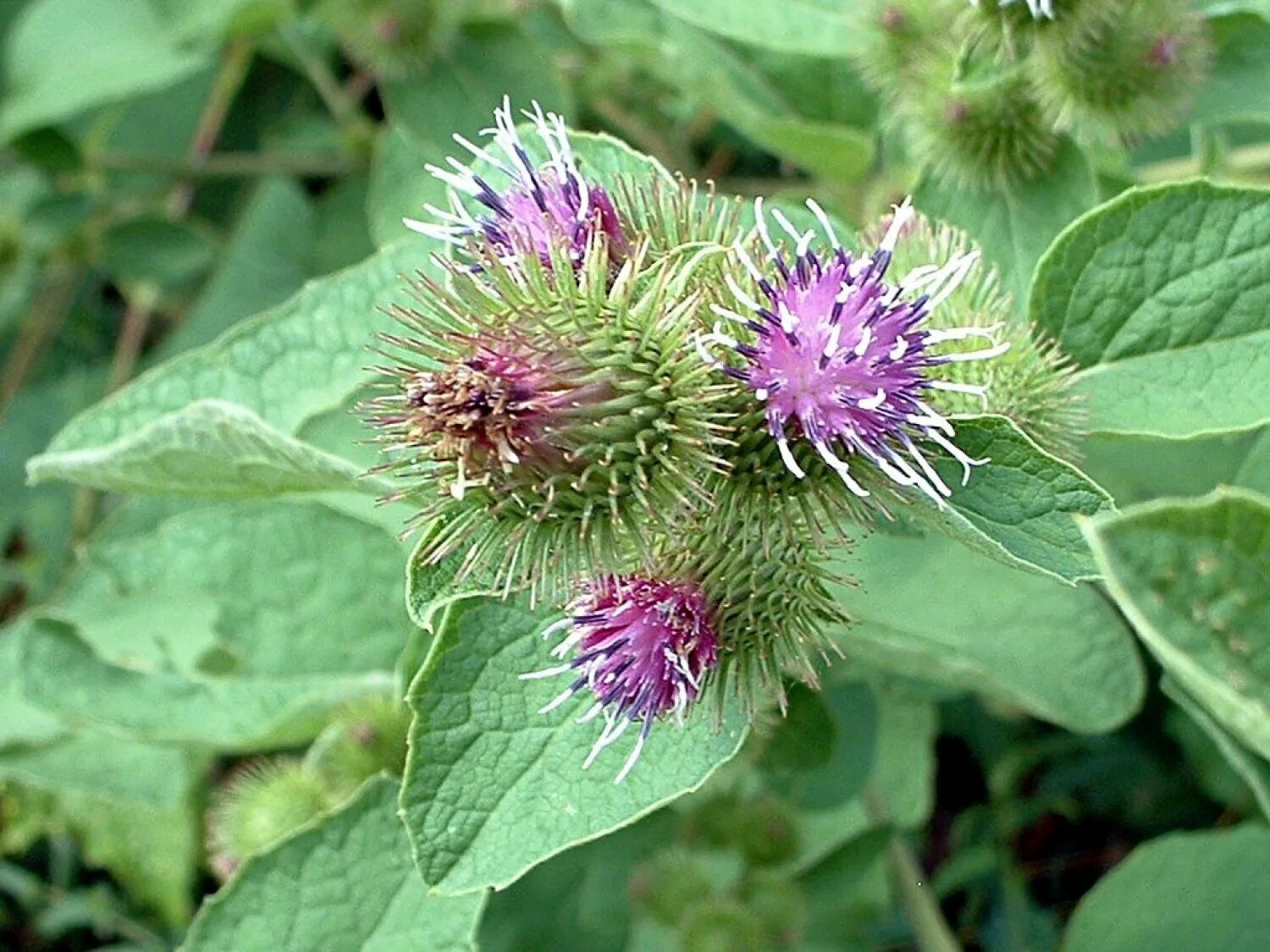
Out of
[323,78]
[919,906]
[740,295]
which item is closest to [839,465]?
[740,295]

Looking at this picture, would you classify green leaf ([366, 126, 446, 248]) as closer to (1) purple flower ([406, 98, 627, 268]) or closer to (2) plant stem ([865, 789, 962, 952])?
(1) purple flower ([406, 98, 627, 268])

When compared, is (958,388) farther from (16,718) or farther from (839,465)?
(16,718)

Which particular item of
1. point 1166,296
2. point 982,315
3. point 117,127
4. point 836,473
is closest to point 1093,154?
point 1166,296

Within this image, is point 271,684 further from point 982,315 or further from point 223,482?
point 982,315

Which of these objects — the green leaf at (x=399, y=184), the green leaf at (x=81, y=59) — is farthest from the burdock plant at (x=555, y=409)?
the green leaf at (x=81, y=59)

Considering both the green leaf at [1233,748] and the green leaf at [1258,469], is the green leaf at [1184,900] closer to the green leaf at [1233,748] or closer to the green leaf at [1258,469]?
the green leaf at [1233,748]
